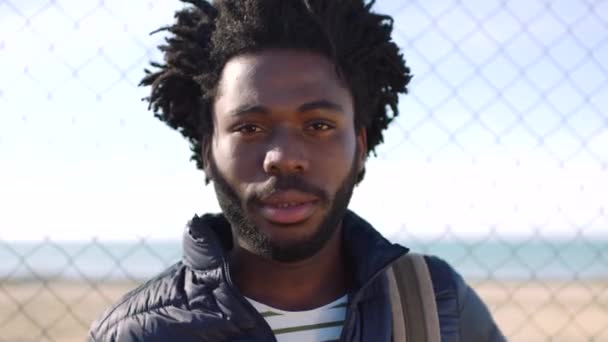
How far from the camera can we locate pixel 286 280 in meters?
2.25

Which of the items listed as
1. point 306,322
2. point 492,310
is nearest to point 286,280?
point 306,322

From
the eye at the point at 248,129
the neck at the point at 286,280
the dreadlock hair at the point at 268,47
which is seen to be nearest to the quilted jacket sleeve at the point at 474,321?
the neck at the point at 286,280

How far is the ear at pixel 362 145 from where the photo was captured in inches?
92.0

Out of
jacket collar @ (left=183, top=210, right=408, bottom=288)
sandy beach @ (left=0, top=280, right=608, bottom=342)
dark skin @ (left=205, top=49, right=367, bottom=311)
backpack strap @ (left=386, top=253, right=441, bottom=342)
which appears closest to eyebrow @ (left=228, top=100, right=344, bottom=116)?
dark skin @ (left=205, top=49, right=367, bottom=311)

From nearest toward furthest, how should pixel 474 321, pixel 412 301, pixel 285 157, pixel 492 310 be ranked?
pixel 285 157
pixel 412 301
pixel 474 321
pixel 492 310

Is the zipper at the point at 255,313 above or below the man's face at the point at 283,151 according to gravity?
below

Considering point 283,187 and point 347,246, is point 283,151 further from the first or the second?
point 347,246

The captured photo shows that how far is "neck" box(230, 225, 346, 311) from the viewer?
88.2 inches

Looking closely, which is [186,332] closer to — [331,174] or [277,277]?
[277,277]

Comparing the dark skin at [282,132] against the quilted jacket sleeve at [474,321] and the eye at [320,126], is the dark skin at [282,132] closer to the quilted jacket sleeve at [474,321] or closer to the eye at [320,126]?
the eye at [320,126]

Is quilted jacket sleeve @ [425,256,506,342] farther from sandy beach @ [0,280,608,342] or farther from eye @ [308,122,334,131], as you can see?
sandy beach @ [0,280,608,342]

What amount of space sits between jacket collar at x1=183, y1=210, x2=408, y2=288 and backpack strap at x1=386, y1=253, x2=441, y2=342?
0.15 feet

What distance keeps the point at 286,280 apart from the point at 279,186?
11.4 inches

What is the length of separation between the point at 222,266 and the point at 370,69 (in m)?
→ 0.61
